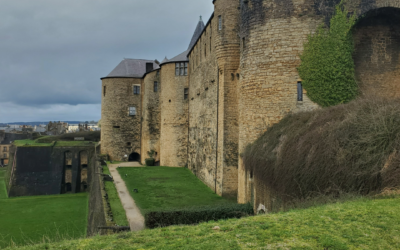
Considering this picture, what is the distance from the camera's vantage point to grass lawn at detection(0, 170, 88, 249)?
17411 mm

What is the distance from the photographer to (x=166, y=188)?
17.5m

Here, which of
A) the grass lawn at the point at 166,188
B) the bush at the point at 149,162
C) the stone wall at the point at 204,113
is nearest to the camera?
the grass lawn at the point at 166,188

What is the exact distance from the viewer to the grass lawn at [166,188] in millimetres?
14070

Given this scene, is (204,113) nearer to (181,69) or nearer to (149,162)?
(181,69)

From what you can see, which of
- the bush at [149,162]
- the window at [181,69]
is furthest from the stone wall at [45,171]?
the window at [181,69]

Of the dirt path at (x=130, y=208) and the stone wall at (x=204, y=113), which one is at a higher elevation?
the stone wall at (x=204, y=113)

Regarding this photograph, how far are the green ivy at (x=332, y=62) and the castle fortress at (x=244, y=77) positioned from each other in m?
0.28

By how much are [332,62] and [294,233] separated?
766 cm

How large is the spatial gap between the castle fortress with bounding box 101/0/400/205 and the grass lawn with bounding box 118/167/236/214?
0.80 metres

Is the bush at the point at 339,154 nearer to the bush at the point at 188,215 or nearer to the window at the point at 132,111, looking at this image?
the bush at the point at 188,215

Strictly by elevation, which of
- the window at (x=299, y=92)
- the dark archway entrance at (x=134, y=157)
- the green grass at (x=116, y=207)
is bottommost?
the dark archway entrance at (x=134, y=157)

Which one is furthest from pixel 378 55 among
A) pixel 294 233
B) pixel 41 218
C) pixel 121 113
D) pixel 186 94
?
pixel 121 113

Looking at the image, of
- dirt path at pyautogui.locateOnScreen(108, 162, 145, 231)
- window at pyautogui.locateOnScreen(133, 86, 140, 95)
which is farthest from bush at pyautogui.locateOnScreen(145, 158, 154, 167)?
dirt path at pyautogui.locateOnScreen(108, 162, 145, 231)

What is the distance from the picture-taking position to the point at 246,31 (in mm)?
11742
